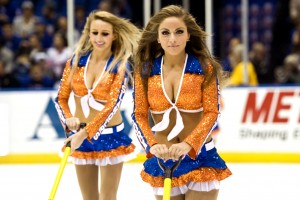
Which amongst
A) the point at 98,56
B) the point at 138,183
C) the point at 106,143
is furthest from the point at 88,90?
the point at 138,183

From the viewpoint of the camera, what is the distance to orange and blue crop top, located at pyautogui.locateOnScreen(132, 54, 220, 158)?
3.93 m

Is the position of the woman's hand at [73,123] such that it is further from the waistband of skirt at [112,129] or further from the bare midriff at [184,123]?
the bare midriff at [184,123]

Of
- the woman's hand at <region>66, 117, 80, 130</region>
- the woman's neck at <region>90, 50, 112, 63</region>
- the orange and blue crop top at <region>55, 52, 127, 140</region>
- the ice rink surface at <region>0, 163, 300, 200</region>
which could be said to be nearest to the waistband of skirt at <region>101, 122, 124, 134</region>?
the orange and blue crop top at <region>55, 52, 127, 140</region>

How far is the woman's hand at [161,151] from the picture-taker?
3.81m

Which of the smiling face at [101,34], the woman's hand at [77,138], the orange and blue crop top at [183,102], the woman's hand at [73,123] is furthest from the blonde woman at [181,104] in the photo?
the smiling face at [101,34]

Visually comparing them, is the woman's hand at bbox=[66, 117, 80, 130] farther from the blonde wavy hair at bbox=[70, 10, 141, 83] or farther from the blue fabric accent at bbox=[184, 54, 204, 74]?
the blue fabric accent at bbox=[184, 54, 204, 74]

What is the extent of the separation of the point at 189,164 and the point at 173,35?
641 millimetres

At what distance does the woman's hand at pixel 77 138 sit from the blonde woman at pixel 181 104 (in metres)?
0.83

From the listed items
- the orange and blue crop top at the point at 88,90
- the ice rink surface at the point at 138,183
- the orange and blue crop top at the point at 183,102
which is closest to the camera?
the orange and blue crop top at the point at 183,102

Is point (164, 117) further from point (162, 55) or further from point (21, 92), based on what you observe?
point (21, 92)

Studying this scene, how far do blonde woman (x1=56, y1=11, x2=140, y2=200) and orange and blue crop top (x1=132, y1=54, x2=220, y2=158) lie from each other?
106 cm

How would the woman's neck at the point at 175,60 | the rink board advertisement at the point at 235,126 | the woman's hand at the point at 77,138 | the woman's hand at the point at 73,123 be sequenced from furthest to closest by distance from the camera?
the rink board advertisement at the point at 235,126, the woman's hand at the point at 73,123, the woman's hand at the point at 77,138, the woman's neck at the point at 175,60

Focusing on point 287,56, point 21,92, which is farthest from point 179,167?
point 287,56

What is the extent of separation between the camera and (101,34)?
5.25 meters
